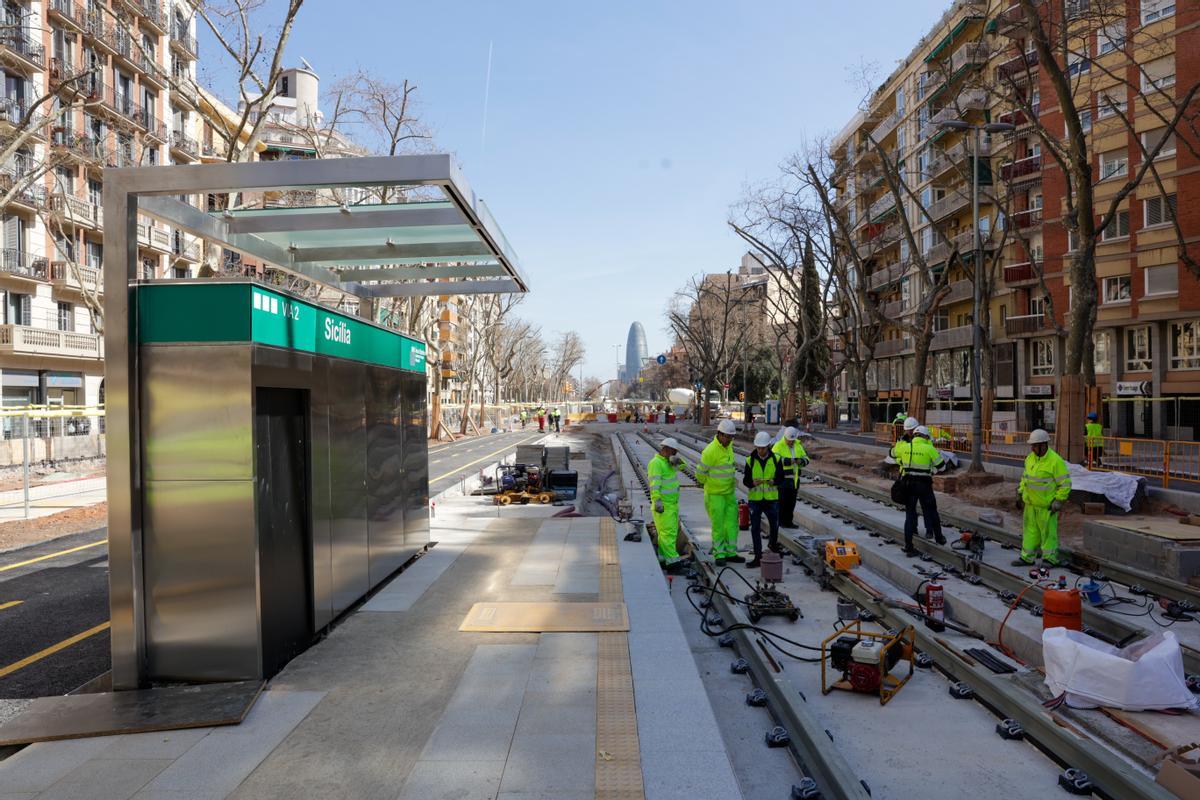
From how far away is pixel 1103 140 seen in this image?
32.7m

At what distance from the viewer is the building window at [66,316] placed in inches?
1459

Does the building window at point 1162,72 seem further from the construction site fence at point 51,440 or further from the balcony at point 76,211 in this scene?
the balcony at point 76,211

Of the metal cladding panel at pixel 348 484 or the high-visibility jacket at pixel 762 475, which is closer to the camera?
the metal cladding panel at pixel 348 484

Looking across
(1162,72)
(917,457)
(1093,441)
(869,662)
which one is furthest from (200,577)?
(1162,72)

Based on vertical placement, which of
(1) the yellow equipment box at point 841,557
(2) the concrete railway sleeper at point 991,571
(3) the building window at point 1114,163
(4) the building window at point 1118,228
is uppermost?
(3) the building window at point 1114,163

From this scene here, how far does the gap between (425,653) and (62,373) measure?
38492 millimetres

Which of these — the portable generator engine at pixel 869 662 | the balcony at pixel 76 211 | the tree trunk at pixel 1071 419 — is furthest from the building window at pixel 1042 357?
the balcony at pixel 76 211

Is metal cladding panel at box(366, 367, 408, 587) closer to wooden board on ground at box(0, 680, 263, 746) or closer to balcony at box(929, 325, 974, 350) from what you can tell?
wooden board on ground at box(0, 680, 263, 746)

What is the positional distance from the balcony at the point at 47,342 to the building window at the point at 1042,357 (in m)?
44.5

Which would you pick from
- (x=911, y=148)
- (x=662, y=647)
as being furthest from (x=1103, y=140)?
(x=662, y=647)

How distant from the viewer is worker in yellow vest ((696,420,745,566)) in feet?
34.2

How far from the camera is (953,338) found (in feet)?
167

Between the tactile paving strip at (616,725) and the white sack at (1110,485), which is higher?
the white sack at (1110,485)

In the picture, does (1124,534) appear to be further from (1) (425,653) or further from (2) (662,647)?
(1) (425,653)
